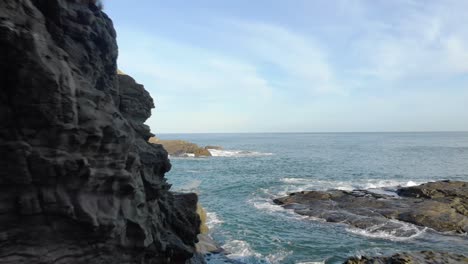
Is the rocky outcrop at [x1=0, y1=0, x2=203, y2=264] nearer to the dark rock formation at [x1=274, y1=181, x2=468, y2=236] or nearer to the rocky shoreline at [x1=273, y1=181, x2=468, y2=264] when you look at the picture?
the rocky shoreline at [x1=273, y1=181, x2=468, y2=264]

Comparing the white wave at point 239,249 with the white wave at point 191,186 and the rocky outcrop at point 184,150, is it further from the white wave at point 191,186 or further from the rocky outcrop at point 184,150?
the rocky outcrop at point 184,150

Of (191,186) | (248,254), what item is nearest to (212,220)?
(248,254)

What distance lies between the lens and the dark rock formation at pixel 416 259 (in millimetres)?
18056

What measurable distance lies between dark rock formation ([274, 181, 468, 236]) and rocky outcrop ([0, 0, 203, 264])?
72.0 ft

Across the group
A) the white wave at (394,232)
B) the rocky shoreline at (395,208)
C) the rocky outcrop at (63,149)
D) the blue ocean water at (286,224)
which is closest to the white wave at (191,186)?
the blue ocean water at (286,224)

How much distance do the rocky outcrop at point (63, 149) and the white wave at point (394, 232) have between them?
1913cm

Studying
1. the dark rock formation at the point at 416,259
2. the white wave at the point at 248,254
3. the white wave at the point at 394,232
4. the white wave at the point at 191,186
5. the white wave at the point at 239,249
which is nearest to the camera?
the dark rock formation at the point at 416,259

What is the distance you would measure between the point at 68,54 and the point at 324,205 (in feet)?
99.5

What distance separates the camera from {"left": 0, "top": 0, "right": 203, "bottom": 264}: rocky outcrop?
32.3 feet

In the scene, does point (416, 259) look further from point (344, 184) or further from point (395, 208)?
point (344, 184)

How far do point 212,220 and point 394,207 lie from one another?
17.5m

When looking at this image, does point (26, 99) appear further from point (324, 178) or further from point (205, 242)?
point (324, 178)

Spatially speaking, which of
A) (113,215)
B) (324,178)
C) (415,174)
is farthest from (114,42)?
(415,174)

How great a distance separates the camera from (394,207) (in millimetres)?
35188
